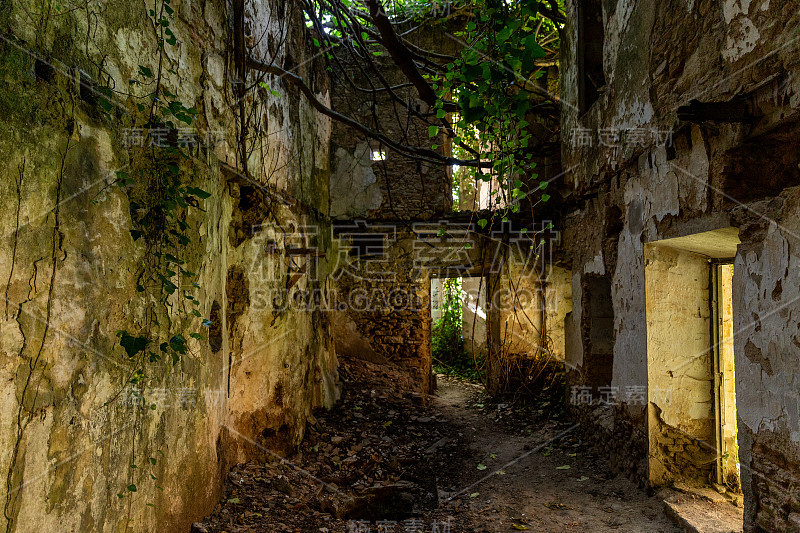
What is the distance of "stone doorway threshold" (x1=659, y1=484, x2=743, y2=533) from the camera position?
9.09 feet

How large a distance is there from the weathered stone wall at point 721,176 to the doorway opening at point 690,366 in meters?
0.10

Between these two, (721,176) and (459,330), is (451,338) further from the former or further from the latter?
(721,176)

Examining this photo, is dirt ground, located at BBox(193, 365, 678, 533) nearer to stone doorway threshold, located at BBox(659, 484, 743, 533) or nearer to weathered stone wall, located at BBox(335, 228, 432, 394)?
stone doorway threshold, located at BBox(659, 484, 743, 533)

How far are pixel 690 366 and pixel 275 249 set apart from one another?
3418 mm

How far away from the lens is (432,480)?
4406 mm

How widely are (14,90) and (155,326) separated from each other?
47.2 inches

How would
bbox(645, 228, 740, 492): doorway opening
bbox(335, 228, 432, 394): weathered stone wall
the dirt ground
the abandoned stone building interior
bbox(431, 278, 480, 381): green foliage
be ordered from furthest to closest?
bbox(431, 278, 480, 381): green foliage → bbox(335, 228, 432, 394): weathered stone wall → bbox(645, 228, 740, 492): doorway opening → the dirt ground → the abandoned stone building interior

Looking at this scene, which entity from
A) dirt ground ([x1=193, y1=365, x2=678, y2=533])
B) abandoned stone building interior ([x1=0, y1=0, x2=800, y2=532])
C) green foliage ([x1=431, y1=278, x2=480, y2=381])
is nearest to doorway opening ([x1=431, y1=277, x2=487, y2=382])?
green foliage ([x1=431, y1=278, x2=480, y2=381])

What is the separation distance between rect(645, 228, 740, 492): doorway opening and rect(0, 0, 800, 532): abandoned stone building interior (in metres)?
0.02

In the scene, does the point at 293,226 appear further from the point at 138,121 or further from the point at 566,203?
the point at 566,203

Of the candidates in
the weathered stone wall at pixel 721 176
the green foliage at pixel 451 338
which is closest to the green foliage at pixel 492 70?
the weathered stone wall at pixel 721 176

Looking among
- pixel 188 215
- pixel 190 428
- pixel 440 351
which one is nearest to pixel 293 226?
pixel 188 215

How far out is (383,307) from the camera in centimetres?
755

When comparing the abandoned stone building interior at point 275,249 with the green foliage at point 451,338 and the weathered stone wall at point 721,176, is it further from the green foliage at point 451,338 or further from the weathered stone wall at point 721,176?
the green foliage at point 451,338
